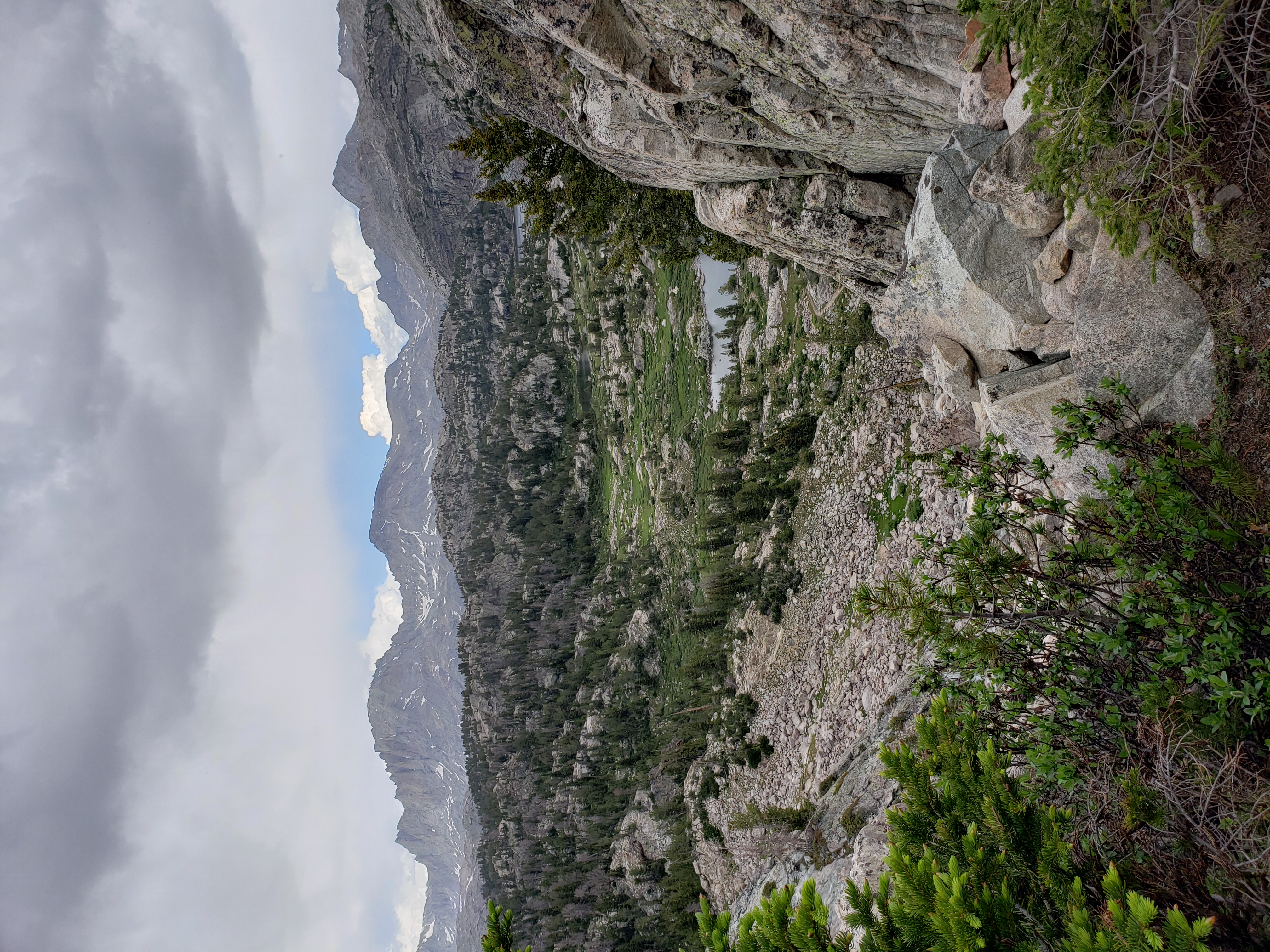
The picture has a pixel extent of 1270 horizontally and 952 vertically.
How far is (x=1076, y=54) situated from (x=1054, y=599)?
592 cm

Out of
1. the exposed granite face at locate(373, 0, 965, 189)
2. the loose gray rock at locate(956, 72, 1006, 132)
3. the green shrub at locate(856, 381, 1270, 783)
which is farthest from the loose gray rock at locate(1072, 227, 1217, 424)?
the exposed granite face at locate(373, 0, 965, 189)

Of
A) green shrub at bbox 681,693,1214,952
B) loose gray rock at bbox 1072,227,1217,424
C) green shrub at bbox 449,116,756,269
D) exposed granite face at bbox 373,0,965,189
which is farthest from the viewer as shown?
green shrub at bbox 449,116,756,269

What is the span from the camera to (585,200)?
20703 mm

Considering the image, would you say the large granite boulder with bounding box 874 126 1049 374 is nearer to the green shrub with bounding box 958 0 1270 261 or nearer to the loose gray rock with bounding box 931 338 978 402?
the loose gray rock with bounding box 931 338 978 402

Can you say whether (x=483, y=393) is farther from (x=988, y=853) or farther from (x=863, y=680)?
(x=988, y=853)

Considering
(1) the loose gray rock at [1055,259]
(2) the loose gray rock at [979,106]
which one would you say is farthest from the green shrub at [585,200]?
(1) the loose gray rock at [1055,259]

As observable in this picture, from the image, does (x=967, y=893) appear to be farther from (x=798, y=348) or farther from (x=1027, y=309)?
(x=798, y=348)

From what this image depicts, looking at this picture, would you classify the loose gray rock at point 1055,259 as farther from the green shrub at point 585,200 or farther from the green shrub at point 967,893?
the green shrub at point 585,200

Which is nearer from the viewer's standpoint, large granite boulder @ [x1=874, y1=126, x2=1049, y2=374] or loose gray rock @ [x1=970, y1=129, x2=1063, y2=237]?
loose gray rock @ [x1=970, y1=129, x2=1063, y2=237]

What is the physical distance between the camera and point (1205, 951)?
12.1 ft

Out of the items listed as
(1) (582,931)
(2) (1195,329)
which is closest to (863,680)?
(2) (1195,329)

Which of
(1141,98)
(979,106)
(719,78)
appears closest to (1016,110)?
(979,106)

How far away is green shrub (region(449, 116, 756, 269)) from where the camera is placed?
18.3 meters

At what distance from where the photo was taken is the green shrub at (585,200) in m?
18.3
